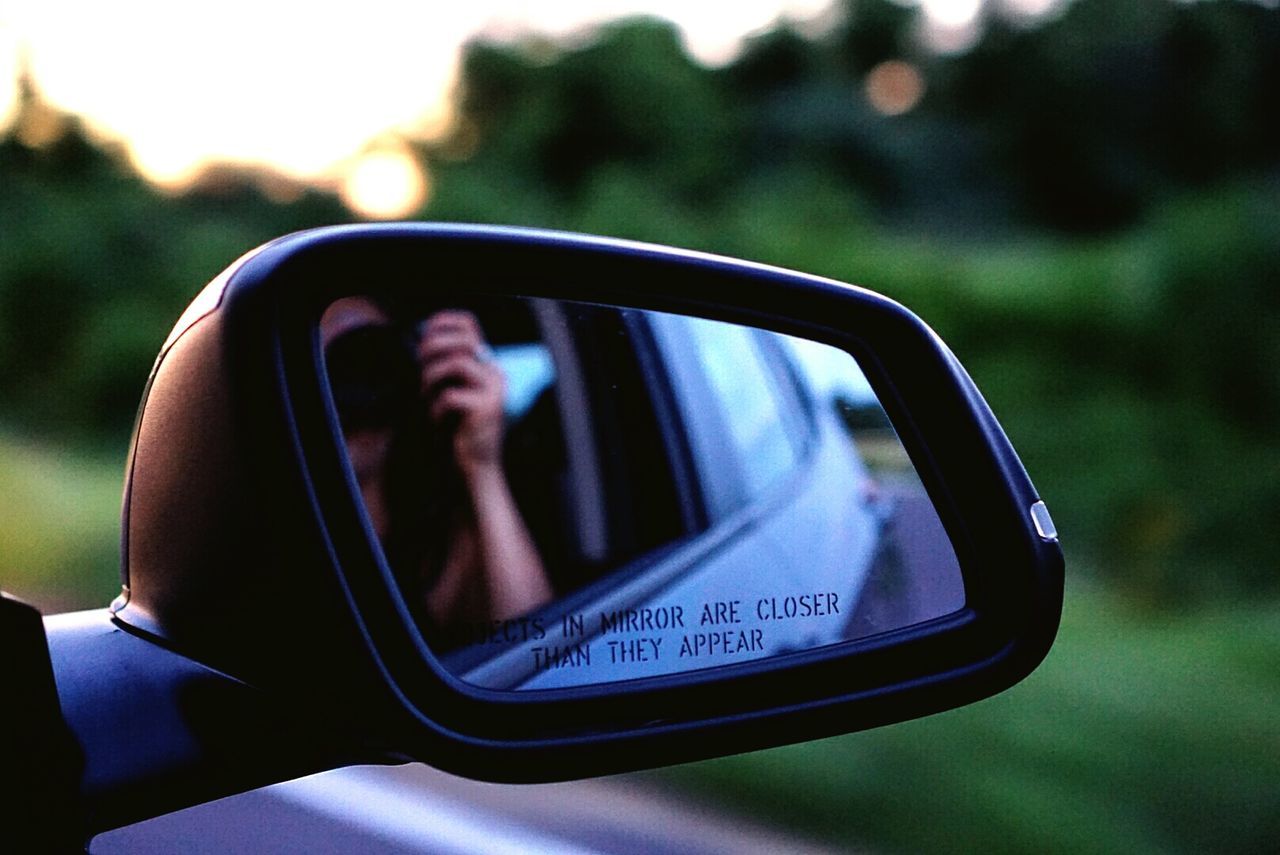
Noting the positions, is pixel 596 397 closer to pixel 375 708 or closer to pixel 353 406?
pixel 353 406

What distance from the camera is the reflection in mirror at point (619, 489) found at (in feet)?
4.75

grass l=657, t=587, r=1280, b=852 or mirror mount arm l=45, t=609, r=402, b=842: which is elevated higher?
mirror mount arm l=45, t=609, r=402, b=842

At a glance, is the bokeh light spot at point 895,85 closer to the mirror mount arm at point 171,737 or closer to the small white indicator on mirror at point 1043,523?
the small white indicator on mirror at point 1043,523

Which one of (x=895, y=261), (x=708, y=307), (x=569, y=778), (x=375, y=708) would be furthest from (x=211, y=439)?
(x=895, y=261)

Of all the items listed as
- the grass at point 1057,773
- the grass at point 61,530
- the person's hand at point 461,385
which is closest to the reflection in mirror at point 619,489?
the person's hand at point 461,385

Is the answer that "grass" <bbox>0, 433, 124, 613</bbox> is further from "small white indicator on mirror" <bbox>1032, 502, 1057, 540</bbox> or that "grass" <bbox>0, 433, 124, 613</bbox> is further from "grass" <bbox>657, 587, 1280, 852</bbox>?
"small white indicator on mirror" <bbox>1032, 502, 1057, 540</bbox>

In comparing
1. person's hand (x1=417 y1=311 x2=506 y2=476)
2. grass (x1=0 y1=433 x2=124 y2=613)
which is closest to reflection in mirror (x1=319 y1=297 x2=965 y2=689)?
person's hand (x1=417 y1=311 x2=506 y2=476)

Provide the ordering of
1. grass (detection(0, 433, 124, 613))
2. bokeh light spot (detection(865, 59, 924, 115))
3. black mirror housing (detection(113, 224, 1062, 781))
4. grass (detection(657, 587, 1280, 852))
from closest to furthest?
1. black mirror housing (detection(113, 224, 1062, 781))
2. grass (detection(657, 587, 1280, 852))
3. grass (detection(0, 433, 124, 613))
4. bokeh light spot (detection(865, 59, 924, 115))

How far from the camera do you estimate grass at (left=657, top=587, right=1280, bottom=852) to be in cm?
472

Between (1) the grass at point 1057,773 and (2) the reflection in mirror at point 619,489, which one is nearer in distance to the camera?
(2) the reflection in mirror at point 619,489

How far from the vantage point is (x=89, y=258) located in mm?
21391

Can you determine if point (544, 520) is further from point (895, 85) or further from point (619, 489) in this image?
point (895, 85)

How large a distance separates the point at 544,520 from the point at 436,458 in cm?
26

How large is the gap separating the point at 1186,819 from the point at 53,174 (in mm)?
23239
